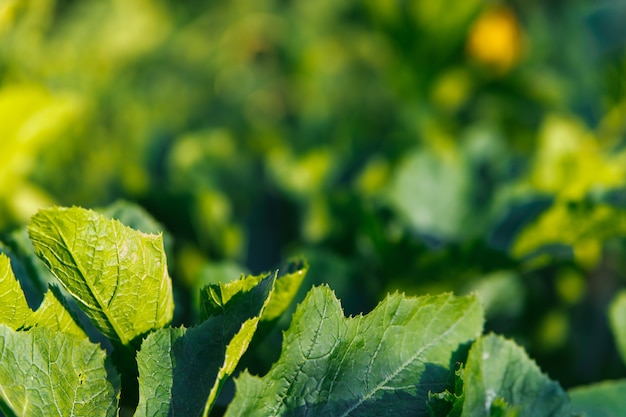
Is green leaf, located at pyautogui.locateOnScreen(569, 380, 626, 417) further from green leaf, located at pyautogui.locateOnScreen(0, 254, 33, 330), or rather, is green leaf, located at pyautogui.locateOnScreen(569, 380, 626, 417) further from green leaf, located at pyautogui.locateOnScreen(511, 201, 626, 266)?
green leaf, located at pyautogui.locateOnScreen(0, 254, 33, 330)

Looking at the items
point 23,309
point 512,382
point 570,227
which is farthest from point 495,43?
point 23,309

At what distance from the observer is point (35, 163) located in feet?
3.29

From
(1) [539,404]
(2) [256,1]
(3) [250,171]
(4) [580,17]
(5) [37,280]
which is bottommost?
(1) [539,404]

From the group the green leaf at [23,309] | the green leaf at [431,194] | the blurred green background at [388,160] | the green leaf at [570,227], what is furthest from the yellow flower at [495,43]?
the green leaf at [23,309]

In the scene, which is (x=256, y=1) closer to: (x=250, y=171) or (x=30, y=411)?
(x=250, y=171)

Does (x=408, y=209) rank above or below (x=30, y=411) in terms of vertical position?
above

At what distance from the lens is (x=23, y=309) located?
0.44 m

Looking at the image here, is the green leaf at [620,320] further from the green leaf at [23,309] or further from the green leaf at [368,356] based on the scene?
the green leaf at [23,309]

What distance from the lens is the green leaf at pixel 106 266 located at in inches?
17.0

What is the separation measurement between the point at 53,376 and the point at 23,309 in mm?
49

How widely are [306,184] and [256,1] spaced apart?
52.6 inches

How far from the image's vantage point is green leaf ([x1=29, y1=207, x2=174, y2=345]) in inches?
17.0

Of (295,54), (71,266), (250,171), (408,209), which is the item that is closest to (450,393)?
(71,266)

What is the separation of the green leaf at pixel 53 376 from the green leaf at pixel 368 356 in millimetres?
104
